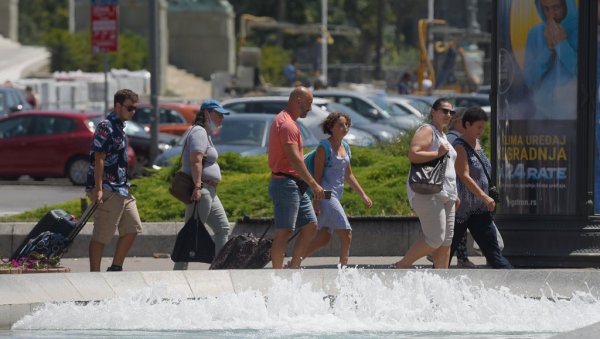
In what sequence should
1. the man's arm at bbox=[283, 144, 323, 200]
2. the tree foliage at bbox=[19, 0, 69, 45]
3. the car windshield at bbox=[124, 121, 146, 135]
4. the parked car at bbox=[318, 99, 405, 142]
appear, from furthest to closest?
the tree foliage at bbox=[19, 0, 69, 45]
the parked car at bbox=[318, 99, 405, 142]
the car windshield at bbox=[124, 121, 146, 135]
the man's arm at bbox=[283, 144, 323, 200]

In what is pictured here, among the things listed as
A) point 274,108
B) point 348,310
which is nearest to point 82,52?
point 274,108

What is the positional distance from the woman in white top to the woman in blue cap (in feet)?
Result: 5.87

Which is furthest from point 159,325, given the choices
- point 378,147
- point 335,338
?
point 378,147

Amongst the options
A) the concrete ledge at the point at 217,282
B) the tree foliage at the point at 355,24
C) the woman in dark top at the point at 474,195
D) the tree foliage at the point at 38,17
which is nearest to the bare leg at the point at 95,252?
the concrete ledge at the point at 217,282

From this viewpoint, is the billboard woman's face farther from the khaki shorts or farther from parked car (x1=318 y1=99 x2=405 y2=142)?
parked car (x1=318 y1=99 x2=405 y2=142)

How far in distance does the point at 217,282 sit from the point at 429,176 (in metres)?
1.84

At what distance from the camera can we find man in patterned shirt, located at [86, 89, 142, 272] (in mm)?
13141

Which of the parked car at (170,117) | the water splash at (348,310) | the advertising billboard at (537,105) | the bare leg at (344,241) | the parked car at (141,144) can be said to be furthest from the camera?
the parked car at (170,117)

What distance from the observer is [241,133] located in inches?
924

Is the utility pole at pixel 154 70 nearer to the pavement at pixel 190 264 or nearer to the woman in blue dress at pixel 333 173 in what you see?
the pavement at pixel 190 264

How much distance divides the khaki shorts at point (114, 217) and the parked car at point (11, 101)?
22.9 meters

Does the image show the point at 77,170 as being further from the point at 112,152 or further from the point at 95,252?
the point at 112,152

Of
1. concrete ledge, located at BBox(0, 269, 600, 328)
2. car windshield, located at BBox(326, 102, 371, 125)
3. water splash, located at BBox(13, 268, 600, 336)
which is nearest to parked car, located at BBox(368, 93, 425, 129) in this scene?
car windshield, located at BBox(326, 102, 371, 125)

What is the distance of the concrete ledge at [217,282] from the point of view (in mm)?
11922
